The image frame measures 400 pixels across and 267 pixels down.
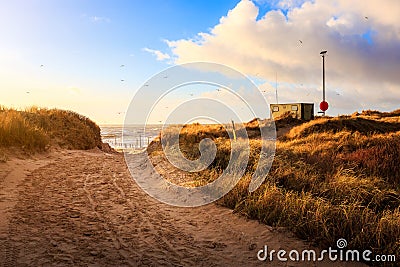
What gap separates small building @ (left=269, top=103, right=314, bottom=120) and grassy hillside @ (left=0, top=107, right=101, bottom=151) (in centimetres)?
1979

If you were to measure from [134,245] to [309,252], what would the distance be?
2.61 meters

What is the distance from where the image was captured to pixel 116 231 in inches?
194

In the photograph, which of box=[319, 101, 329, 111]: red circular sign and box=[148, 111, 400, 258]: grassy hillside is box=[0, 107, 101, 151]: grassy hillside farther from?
box=[319, 101, 329, 111]: red circular sign

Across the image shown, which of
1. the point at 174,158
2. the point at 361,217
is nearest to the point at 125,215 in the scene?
the point at 361,217

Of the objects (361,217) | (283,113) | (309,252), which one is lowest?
(309,252)

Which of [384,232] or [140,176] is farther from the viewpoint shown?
[140,176]

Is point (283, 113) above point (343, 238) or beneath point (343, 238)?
above

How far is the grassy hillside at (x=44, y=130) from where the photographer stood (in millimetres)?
11883

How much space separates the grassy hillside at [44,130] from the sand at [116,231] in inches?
188

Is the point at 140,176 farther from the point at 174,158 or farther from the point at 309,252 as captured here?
the point at 309,252

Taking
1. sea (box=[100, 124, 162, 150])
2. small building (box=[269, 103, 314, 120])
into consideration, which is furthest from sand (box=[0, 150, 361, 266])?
small building (box=[269, 103, 314, 120])

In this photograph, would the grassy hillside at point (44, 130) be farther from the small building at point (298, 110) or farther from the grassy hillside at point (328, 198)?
the small building at point (298, 110)

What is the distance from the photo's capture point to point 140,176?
9.91 meters

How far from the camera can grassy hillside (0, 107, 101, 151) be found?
39.0 ft
